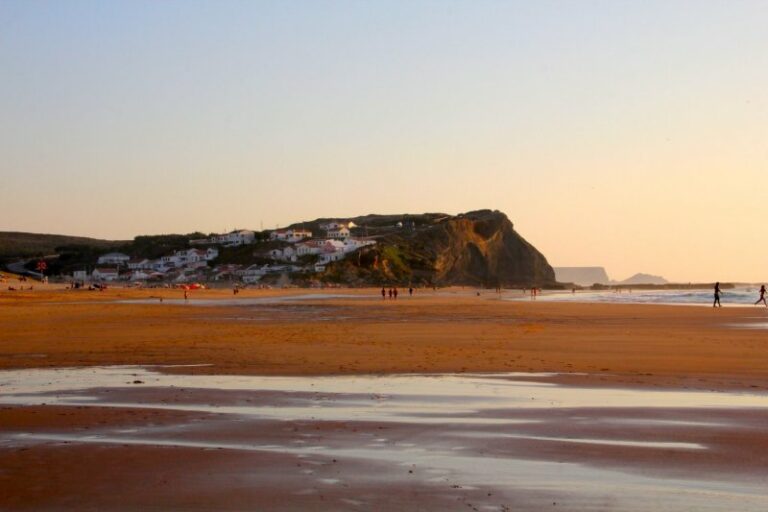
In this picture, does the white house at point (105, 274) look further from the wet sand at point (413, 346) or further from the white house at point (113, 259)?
the wet sand at point (413, 346)

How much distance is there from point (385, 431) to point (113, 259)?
500 ft

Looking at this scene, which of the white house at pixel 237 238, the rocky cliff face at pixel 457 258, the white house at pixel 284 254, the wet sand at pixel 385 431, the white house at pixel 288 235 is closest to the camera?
the wet sand at pixel 385 431

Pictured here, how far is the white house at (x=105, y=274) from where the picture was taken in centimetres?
13070

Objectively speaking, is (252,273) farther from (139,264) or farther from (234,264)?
(139,264)

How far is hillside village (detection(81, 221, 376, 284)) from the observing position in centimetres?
13312

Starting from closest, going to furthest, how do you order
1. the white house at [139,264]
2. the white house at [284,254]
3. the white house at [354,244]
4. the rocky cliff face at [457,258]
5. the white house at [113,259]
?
the rocky cliff face at [457,258]
the white house at [354,244]
the white house at [284,254]
the white house at [113,259]
the white house at [139,264]

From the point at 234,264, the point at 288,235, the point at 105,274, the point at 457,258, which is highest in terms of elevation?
the point at 288,235

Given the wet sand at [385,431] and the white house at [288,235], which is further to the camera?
the white house at [288,235]

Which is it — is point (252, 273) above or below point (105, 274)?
above

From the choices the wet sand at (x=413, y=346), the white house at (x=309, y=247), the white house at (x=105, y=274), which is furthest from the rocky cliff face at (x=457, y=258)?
the wet sand at (x=413, y=346)

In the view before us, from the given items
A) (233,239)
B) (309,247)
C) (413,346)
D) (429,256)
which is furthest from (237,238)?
(413,346)

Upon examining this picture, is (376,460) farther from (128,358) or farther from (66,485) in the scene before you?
(128,358)

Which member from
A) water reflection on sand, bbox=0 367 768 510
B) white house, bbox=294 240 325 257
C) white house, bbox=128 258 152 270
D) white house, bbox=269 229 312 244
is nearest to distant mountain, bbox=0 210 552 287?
white house, bbox=269 229 312 244

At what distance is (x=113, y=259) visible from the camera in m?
155
